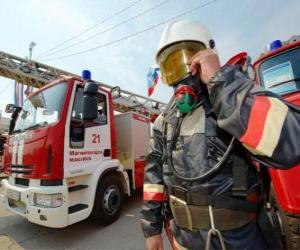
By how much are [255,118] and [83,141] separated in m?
3.27

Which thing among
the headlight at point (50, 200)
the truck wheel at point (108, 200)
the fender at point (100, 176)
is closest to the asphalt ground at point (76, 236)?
the truck wheel at point (108, 200)

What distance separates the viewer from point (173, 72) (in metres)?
1.41

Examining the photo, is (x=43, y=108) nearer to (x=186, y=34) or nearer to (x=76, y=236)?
(x=76, y=236)

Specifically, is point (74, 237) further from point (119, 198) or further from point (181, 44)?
point (181, 44)

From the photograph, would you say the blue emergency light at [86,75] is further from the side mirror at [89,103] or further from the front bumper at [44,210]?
the front bumper at [44,210]

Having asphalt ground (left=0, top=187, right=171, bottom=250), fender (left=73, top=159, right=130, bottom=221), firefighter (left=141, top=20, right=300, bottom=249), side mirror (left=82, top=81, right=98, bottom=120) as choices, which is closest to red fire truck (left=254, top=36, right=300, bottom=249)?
firefighter (left=141, top=20, right=300, bottom=249)

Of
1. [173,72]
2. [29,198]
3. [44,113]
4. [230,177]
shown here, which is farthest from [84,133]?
[230,177]

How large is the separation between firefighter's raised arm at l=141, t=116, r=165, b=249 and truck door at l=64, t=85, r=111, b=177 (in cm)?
228

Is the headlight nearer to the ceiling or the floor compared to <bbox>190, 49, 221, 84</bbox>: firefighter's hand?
nearer to the floor

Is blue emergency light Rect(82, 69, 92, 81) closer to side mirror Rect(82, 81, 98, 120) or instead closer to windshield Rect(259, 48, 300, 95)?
side mirror Rect(82, 81, 98, 120)

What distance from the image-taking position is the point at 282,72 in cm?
291

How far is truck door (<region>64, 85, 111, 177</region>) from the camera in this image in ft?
11.9

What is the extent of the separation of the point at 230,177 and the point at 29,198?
10.2 ft

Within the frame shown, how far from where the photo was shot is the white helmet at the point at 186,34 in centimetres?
143
